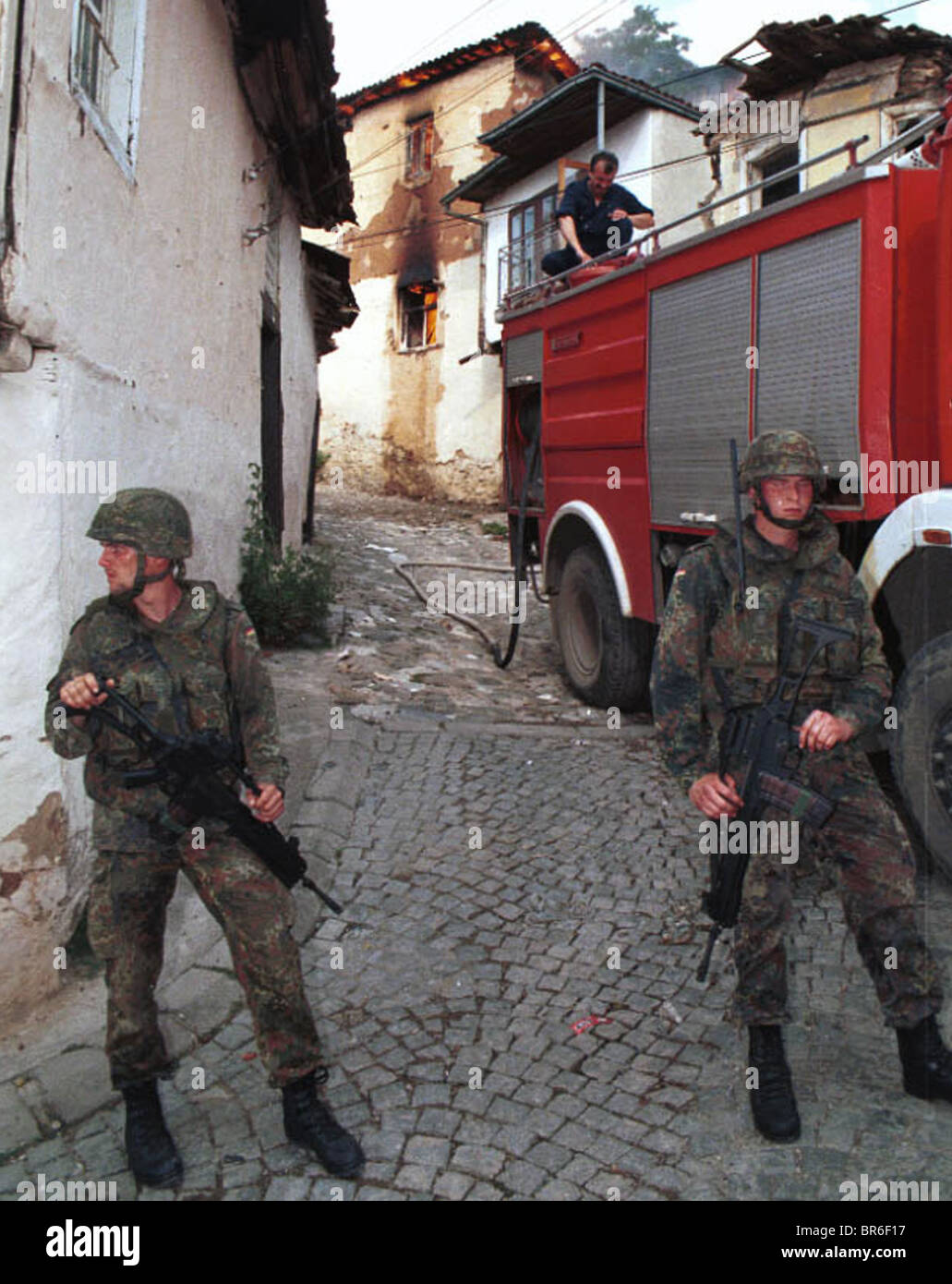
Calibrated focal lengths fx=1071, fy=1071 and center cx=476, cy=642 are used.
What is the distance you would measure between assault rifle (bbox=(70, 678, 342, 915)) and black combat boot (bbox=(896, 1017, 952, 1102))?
174 cm

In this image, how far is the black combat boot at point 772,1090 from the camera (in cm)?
277

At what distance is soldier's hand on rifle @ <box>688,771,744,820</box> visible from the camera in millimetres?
2797

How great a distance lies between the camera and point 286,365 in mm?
10836

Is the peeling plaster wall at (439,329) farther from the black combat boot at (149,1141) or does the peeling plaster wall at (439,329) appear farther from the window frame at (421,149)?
the black combat boot at (149,1141)

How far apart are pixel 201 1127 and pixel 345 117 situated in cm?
824

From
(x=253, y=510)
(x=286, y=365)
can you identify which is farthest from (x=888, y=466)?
(x=286, y=365)

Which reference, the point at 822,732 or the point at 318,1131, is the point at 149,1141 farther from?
the point at 822,732

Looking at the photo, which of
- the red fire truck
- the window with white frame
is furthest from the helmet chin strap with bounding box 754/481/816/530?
the window with white frame

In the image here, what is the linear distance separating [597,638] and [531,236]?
43.0 ft

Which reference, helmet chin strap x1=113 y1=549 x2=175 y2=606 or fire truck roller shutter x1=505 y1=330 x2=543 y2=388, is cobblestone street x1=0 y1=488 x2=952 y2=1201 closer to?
helmet chin strap x1=113 y1=549 x2=175 y2=606

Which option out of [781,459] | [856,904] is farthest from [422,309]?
[856,904]

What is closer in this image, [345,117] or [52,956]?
[52,956]

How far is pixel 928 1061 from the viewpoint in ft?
9.39
